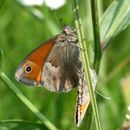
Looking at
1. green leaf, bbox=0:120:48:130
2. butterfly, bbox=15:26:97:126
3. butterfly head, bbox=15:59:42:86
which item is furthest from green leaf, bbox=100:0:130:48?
green leaf, bbox=0:120:48:130

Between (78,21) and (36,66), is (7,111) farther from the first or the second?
(78,21)

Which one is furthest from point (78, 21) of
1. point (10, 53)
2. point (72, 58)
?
point (10, 53)

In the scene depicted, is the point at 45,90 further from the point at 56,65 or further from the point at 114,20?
the point at 114,20

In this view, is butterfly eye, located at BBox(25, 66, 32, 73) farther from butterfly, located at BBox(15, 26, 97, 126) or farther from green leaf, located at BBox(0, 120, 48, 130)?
green leaf, located at BBox(0, 120, 48, 130)

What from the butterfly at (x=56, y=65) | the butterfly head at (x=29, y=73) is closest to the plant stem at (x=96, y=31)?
the butterfly at (x=56, y=65)

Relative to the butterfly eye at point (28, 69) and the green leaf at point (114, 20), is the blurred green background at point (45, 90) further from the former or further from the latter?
the green leaf at point (114, 20)

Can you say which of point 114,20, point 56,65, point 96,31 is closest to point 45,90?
point 56,65
